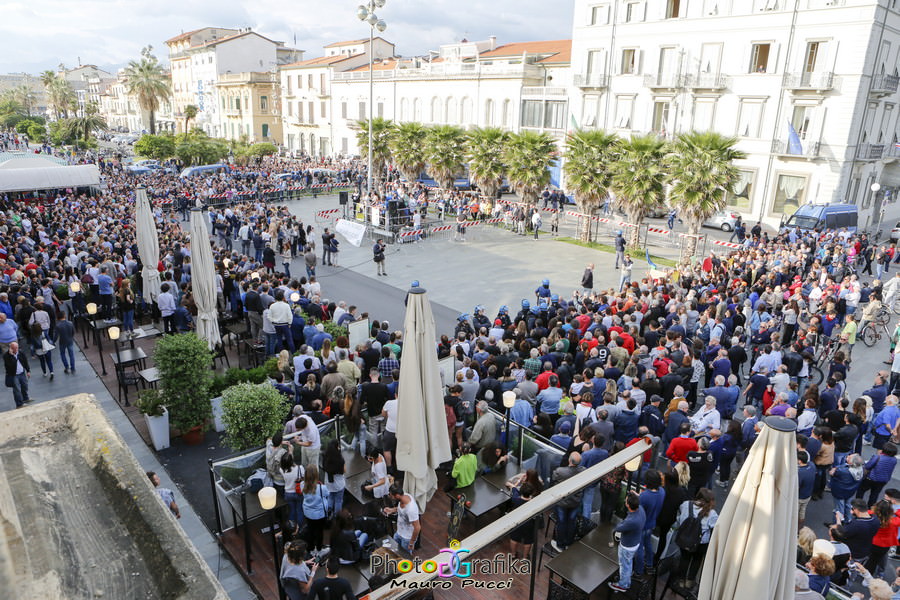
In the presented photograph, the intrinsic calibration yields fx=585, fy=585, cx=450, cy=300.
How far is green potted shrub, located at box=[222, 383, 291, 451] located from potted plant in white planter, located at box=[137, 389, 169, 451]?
1769mm

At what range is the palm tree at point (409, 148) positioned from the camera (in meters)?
36.5

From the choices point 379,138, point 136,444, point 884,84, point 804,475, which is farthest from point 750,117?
point 136,444

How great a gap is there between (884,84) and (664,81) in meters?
10.7

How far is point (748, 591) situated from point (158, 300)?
13.2 metres

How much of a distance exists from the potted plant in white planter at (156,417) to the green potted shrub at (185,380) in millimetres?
108

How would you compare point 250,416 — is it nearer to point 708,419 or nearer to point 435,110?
point 708,419

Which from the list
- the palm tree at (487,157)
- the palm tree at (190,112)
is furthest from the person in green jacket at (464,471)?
the palm tree at (190,112)

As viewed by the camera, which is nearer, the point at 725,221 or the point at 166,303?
the point at 166,303

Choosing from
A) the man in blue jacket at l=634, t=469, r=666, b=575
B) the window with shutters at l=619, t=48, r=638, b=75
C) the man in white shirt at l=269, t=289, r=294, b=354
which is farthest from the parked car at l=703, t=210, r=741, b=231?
the man in blue jacket at l=634, t=469, r=666, b=575

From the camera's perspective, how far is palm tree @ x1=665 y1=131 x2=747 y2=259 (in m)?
22.6

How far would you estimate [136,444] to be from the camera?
33.0ft

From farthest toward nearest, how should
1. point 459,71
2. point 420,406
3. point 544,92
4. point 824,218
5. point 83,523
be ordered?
point 459,71 < point 544,92 < point 824,218 < point 420,406 < point 83,523

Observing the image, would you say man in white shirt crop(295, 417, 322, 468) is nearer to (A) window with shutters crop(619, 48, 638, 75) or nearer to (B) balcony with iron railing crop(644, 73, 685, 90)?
(B) balcony with iron railing crop(644, 73, 685, 90)

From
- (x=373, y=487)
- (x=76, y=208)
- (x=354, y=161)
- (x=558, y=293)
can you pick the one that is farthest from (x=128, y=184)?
(x=373, y=487)
